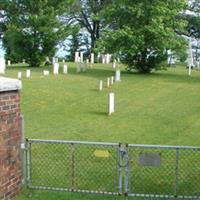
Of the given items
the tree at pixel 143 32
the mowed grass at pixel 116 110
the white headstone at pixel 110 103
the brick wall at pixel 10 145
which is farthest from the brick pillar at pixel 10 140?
the tree at pixel 143 32

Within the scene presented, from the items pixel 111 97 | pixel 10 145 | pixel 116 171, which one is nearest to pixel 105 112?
pixel 111 97

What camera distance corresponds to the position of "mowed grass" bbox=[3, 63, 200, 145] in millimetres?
14867

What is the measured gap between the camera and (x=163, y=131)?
50.9 ft

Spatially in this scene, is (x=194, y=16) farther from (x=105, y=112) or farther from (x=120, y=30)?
(x=105, y=112)

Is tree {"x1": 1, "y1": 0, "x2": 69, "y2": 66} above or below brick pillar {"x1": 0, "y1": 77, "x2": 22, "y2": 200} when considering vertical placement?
above

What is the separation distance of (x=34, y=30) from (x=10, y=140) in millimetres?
30788

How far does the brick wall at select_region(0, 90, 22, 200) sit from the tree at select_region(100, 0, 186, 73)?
23.0 m

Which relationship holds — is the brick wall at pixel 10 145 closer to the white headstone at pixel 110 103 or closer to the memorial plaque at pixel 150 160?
the memorial plaque at pixel 150 160

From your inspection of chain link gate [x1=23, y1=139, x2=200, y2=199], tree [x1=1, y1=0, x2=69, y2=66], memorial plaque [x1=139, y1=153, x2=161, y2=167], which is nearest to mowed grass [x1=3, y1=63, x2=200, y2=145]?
chain link gate [x1=23, y1=139, x2=200, y2=199]

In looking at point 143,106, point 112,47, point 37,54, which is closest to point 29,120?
point 143,106

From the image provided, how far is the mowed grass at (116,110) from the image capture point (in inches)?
585

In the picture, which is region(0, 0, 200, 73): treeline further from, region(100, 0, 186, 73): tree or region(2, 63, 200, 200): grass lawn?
region(2, 63, 200, 200): grass lawn

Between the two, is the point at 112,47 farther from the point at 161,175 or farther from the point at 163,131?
the point at 161,175

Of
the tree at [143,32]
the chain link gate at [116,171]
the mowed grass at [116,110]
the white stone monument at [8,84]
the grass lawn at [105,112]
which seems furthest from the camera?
the tree at [143,32]
